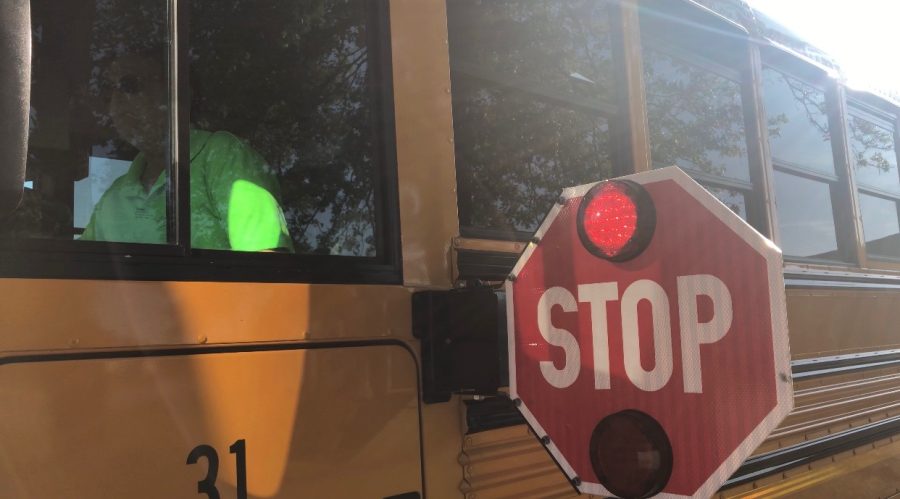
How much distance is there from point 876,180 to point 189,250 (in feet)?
10.9

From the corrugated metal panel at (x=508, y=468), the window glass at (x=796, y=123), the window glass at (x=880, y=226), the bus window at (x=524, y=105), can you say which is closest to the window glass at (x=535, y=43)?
the bus window at (x=524, y=105)

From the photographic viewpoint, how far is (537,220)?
1.93 m

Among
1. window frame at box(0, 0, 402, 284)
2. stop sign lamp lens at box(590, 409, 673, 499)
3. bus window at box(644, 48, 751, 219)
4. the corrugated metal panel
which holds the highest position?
bus window at box(644, 48, 751, 219)

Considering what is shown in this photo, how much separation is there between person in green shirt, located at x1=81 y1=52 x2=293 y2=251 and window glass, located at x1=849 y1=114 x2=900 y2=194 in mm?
2752

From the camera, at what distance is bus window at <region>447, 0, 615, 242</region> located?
68.6 inches

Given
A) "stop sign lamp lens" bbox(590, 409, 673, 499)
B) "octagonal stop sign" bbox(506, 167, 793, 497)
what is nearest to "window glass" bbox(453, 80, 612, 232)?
"octagonal stop sign" bbox(506, 167, 793, 497)

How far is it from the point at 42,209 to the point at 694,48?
201 cm

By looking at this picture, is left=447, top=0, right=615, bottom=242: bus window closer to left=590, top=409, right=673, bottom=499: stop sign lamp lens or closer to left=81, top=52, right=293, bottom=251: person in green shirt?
left=81, top=52, right=293, bottom=251: person in green shirt

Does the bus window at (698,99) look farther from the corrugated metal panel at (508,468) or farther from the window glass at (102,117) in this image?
the window glass at (102,117)

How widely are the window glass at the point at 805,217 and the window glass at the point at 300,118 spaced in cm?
181

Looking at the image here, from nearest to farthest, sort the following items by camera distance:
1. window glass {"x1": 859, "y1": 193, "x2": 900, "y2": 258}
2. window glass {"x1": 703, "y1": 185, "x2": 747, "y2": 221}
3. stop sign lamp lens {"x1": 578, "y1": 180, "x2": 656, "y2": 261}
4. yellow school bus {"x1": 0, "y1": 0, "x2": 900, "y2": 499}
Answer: yellow school bus {"x1": 0, "y1": 0, "x2": 900, "y2": 499} → stop sign lamp lens {"x1": 578, "y1": 180, "x2": 656, "y2": 261} → window glass {"x1": 703, "y1": 185, "x2": 747, "y2": 221} → window glass {"x1": 859, "y1": 193, "x2": 900, "y2": 258}

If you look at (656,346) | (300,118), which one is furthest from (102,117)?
(656,346)

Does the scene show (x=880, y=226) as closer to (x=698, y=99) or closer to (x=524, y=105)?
(x=698, y=99)

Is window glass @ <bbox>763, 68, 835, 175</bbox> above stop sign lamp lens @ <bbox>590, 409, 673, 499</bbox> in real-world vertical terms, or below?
above
